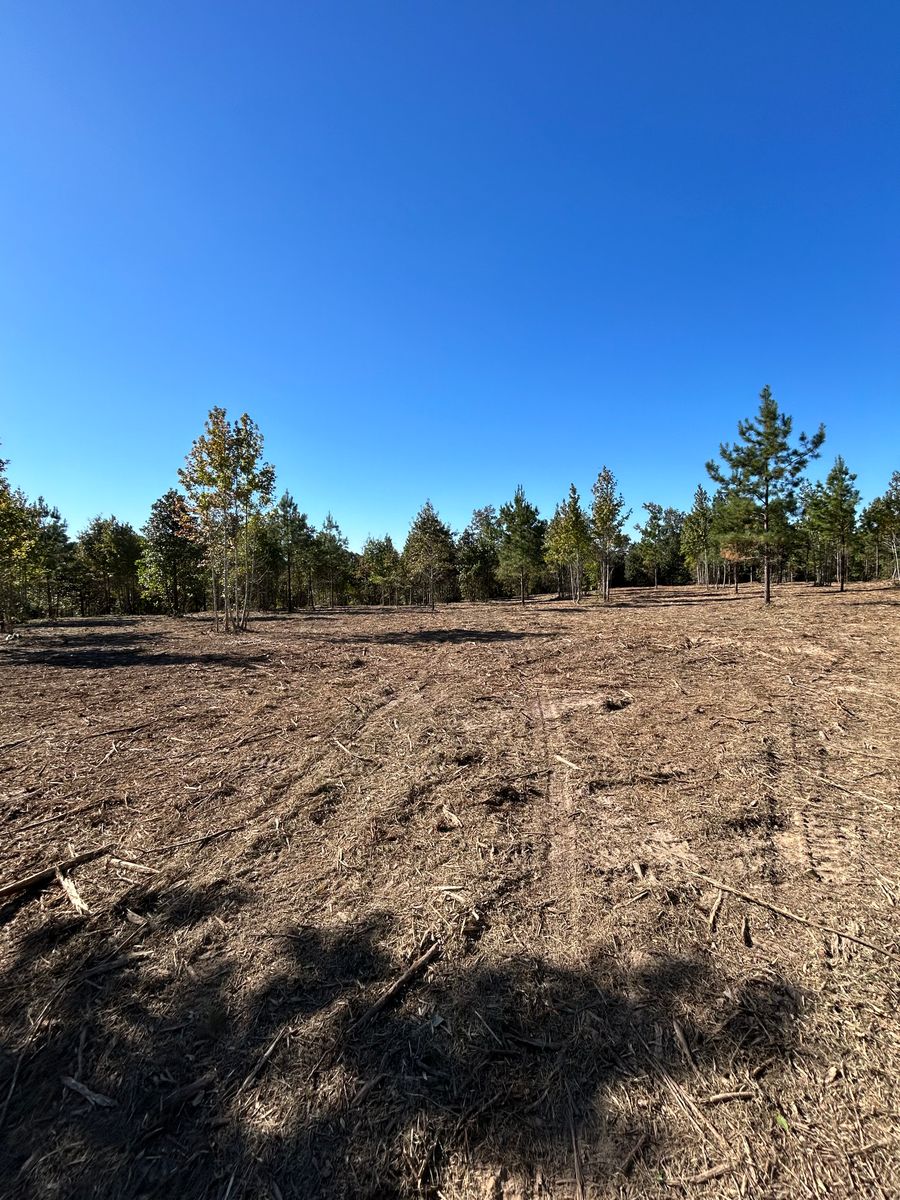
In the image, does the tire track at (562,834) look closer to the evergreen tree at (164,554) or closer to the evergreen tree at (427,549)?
the evergreen tree at (427,549)

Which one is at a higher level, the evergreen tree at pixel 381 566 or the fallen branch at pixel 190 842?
the evergreen tree at pixel 381 566

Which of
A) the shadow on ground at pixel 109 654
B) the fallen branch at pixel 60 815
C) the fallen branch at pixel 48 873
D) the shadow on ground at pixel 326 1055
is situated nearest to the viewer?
the shadow on ground at pixel 326 1055

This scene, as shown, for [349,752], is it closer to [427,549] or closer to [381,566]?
[427,549]

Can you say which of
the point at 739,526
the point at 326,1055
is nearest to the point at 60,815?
the point at 326,1055

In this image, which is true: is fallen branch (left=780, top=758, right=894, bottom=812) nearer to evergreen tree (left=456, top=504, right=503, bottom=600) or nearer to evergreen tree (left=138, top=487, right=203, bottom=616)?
evergreen tree (left=138, top=487, right=203, bottom=616)

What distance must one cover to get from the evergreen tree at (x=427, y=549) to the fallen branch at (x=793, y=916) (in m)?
29.9

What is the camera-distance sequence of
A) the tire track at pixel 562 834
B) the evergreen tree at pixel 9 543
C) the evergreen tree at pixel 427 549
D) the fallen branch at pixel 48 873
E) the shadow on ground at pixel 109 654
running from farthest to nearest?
1. the evergreen tree at pixel 427 549
2. the evergreen tree at pixel 9 543
3. the shadow on ground at pixel 109 654
4. the fallen branch at pixel 48 873
5. the tire track at pixel 562 834

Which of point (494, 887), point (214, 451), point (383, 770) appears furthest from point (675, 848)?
point (214, 451)

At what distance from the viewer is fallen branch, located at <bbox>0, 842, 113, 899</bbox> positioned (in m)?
3.33

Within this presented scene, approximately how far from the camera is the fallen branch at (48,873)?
10.9ft

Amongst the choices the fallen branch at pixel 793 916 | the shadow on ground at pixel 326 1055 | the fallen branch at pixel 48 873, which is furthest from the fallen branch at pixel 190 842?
the fallen branch at pixel 793 916

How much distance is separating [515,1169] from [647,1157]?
1.70 ft

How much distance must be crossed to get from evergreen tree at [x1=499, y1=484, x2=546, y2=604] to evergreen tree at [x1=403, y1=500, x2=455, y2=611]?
5.89 meters

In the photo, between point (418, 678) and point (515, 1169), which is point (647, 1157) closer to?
point (515, 1169)
